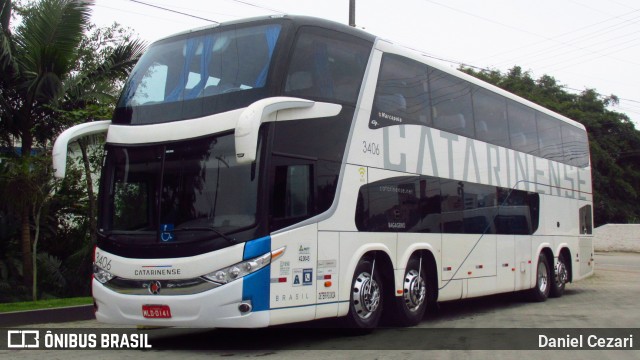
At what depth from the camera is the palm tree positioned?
1560 centimetres

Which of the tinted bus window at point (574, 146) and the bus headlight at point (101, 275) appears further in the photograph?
the tinted bus window at point (574, 146)

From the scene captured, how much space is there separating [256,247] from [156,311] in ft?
4.77

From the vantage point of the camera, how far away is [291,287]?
8742mm

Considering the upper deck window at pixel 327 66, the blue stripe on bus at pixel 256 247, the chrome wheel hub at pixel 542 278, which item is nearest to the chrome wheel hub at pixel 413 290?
the upper deck window at pixel 327 66

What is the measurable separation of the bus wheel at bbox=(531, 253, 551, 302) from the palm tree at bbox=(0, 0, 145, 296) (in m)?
10.9

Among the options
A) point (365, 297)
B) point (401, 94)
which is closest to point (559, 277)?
point (401, 94)

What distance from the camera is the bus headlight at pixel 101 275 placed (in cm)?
902

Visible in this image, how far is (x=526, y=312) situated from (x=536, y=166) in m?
3.68

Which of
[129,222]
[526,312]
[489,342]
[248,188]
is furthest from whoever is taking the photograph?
[526,312]

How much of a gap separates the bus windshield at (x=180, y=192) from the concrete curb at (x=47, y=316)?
352cm

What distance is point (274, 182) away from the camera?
8.68 meters

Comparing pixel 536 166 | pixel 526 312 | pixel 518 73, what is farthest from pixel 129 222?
pixel 518 73

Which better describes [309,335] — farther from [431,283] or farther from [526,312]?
[526,312]

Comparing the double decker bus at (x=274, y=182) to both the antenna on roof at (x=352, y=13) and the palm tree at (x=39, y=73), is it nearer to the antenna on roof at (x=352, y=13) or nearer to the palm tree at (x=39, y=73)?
the palm tree at (x=39, y=73)
